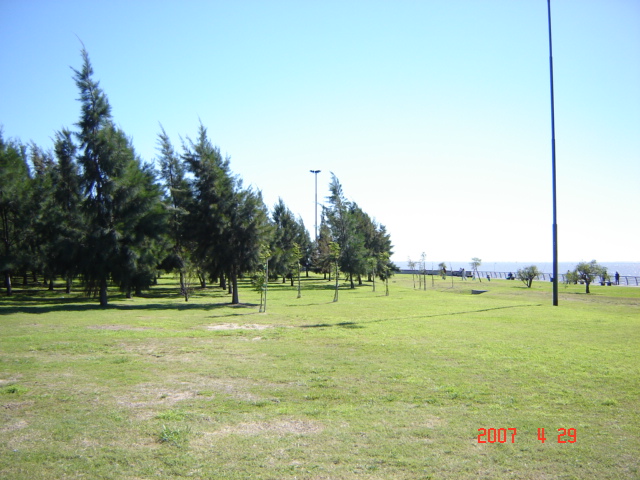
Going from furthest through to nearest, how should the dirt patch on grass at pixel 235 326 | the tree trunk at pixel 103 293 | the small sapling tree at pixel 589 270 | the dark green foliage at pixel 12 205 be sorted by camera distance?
the small sapling tree at pixel 589 270
the dark green foliage at pixel 12 205
the tree trunk at pixel 103 293
the dirt patch on grass at pixel 235 326

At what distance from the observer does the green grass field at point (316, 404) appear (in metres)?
5.08

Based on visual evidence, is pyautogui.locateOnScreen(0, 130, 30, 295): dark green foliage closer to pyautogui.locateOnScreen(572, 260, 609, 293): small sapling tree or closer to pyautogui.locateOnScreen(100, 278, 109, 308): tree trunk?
pyautogui.locateOnScreen(100, 278, 109, 308): tree trunk

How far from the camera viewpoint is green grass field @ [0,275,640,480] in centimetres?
508

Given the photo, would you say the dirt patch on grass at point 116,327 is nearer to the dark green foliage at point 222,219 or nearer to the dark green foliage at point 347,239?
the dark green foliage at point 222,219

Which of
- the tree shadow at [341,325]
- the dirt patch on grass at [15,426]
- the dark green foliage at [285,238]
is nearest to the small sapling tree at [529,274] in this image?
the dark green foliage at [285,238]

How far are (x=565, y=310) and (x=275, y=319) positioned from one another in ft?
49.7

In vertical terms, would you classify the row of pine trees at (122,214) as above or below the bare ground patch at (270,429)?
above

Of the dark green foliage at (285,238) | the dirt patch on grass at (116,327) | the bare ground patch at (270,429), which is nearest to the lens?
the bare ground patch at (270,429)

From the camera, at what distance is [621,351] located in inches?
459

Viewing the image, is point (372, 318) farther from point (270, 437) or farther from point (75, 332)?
point (270, 437)
